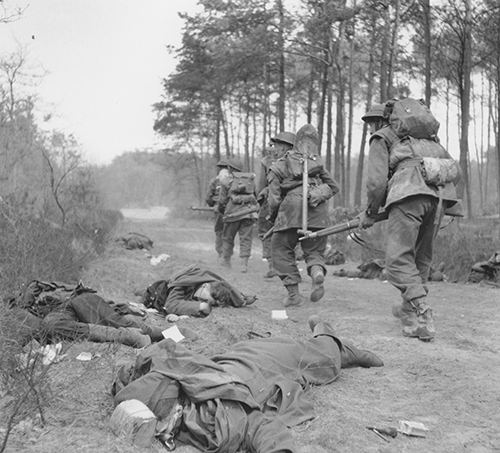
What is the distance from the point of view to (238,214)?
460 inches

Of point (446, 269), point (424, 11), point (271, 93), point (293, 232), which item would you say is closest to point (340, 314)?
point (293, 232)

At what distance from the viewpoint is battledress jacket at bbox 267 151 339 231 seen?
7.27m

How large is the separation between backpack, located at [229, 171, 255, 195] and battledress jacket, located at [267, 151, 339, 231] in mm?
4345

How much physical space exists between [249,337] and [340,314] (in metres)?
1.71

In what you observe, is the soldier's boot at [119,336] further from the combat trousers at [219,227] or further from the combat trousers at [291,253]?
the combat trousers at [219,227]

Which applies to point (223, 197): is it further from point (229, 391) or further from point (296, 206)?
point (229, 391)

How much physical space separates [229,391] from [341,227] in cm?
363

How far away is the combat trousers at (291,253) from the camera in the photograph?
720cm

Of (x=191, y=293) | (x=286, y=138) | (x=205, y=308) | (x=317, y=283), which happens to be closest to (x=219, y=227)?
(x=286, y=138)

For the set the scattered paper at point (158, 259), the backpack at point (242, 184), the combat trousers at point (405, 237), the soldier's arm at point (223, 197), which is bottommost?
the scattered paper at point (158, 259)

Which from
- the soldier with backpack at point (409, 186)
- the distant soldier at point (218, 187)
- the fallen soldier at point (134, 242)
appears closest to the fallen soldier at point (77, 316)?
the soldier with backpack at point (409, 186)

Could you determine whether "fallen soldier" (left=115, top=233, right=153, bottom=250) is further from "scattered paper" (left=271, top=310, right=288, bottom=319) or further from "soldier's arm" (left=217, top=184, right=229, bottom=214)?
"scattered paper" (left=271, top=310, right=288, bottom=319)

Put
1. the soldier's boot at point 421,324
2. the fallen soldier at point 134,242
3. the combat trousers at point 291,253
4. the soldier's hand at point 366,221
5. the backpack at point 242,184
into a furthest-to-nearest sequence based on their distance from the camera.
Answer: the fallen soldier at point 134,242, the backpack at point 242,184, the combat trousers at point 291,253, the soldier's hand at point 366,221, the soldier's boot at point 421,324

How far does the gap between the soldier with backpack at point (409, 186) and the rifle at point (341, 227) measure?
24cm
